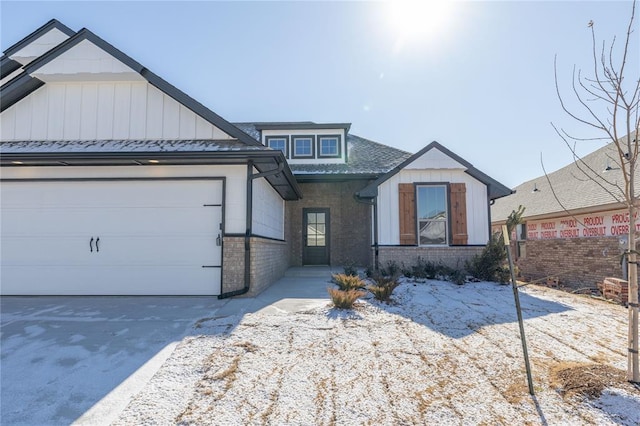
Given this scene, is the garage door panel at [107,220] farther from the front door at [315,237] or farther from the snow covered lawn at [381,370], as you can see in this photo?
the front door at [315,237]

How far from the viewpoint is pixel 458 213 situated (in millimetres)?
9164

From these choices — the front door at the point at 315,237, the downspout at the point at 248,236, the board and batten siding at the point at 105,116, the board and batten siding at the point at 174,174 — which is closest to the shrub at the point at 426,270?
the front door at the point at 315,237

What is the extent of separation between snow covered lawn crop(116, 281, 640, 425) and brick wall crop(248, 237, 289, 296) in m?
1.35

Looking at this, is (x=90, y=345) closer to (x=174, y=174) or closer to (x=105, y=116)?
(x=174, y=174)

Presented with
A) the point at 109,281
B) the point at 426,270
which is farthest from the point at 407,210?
the point at 109,281

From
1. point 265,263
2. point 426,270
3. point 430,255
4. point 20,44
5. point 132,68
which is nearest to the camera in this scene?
point 132,68

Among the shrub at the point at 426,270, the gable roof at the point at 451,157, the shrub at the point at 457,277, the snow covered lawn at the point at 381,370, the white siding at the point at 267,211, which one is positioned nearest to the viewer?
the snow covered lawn at the point at 381,370

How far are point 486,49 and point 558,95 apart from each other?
4.05m

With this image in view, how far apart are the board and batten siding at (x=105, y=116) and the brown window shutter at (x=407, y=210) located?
16.7 feet

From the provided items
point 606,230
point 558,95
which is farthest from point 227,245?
point 606,230

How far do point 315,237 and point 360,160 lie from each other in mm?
3254

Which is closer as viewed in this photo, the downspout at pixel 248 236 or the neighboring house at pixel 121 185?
the downspout at pixel 248 236

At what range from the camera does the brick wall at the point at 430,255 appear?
9.05 m

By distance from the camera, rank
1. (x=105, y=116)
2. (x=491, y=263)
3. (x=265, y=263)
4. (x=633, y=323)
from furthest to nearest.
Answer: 1. (x=491, y=263)
2. (x=265, y=263)
3. (x=105, y=116)
4. (x=633, y=323)
